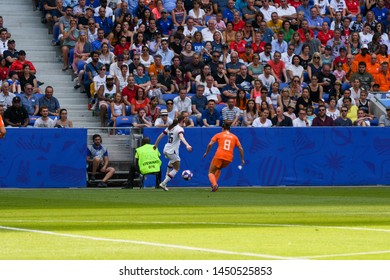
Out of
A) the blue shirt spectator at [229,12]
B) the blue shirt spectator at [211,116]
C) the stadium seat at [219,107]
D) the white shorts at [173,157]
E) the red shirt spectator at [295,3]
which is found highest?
the red shirt spectator at [295,3]

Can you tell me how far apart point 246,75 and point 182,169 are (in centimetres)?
458

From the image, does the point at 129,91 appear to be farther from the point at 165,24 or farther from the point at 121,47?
the point at 165,24

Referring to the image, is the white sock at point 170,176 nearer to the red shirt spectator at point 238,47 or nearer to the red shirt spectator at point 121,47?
the red shirt spectator at point 121,47

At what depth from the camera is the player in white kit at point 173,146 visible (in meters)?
29.3

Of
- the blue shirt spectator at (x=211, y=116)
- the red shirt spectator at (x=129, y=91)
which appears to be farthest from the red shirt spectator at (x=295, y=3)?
the red shirt spectator at (x=129, y=91)

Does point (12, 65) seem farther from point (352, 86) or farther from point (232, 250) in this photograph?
point (232, 250)

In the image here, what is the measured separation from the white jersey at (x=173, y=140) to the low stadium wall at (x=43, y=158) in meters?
2.53

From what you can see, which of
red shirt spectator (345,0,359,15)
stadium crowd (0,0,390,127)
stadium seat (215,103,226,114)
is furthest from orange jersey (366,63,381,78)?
stadium seat (215,103,226,114)

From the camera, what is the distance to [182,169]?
31062 millimetres

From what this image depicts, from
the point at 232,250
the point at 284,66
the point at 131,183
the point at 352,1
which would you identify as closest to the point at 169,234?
the point at 232,250

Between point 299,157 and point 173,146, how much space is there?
4.22m

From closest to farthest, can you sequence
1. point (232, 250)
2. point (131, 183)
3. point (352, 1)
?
point (232, 250) → point (131, 183) → point (352, 1)

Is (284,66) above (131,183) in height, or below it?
above

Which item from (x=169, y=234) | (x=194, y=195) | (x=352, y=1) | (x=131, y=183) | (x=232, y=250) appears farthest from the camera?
(x=352, y=1)
